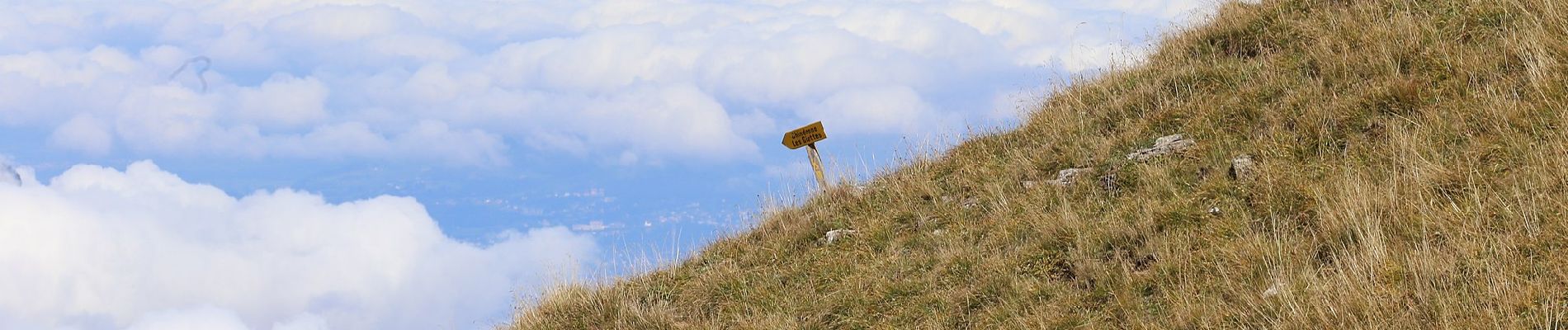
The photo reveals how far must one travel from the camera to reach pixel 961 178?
948cm

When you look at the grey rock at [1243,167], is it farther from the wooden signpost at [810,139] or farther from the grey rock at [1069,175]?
the wooden signpost at [810,139]

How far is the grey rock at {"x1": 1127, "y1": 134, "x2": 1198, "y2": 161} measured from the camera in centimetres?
847

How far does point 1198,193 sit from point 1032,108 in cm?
363

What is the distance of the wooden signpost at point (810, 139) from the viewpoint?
36.7 feet

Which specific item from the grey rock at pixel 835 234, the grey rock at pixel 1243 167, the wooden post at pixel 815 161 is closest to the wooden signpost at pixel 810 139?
the wooden post at pixel 815 161

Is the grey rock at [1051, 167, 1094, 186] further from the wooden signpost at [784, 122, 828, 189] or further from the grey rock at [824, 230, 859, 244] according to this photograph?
the wooden signpost at [784, 122, 828, 189]

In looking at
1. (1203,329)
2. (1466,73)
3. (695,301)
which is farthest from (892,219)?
(1466,73)

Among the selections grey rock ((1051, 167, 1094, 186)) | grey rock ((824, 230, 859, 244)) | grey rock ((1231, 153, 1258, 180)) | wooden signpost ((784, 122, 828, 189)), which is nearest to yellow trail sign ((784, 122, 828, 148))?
wooden signpost ((784, 122, 828, 189))

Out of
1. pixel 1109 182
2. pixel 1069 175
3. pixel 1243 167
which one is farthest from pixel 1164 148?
pixel 1243 167

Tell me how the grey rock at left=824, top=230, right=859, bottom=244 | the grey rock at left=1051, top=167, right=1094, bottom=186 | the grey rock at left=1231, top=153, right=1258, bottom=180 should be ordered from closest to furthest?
1. the grey rock at left=1231, top=153, right=1258, bottom=180
2. the grey rock at left=1051, top=167, right=1094, bottom=186
3. the grey rock at left=824, top=230, right=859, bottom=244

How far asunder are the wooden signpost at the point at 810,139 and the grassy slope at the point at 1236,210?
2.24 ft

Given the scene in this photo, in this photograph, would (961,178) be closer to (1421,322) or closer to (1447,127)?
(1447,127)

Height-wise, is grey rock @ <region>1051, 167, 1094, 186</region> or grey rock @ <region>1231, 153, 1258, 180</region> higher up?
grey rock @ <region>1051, 167, 1094, 186</region>

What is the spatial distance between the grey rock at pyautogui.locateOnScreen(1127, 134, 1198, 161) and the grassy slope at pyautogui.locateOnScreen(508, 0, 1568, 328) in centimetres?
13
